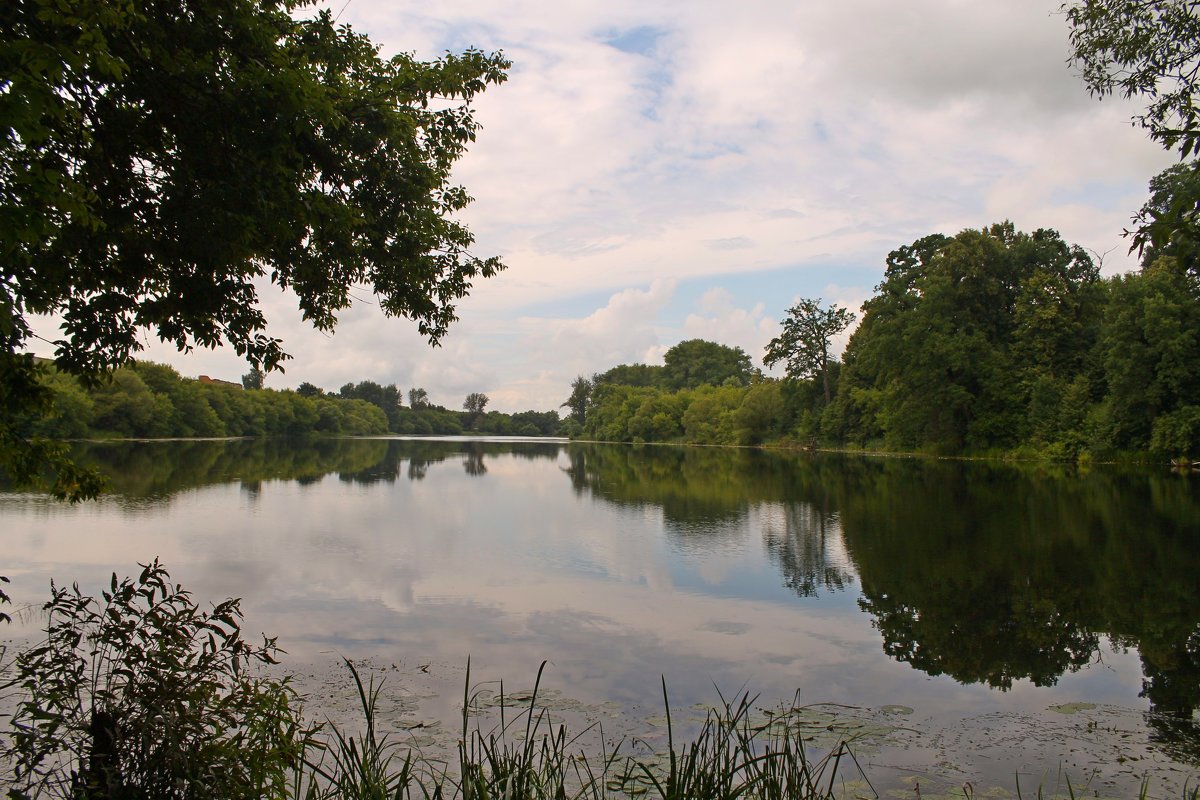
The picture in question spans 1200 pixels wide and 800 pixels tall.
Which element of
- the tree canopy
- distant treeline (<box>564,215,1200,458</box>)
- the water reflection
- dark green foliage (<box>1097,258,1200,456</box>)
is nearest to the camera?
the tree canopy

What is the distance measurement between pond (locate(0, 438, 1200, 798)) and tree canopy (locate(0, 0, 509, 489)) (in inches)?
162

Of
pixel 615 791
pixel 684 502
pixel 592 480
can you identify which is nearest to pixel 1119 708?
pixel 615 791

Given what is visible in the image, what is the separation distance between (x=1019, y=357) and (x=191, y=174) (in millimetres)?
52602


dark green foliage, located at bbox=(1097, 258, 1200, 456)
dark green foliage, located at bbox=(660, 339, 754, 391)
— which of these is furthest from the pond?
dark green foliage, located at bbox=(660, 339, 754, 391)

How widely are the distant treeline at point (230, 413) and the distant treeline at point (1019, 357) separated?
42548mm

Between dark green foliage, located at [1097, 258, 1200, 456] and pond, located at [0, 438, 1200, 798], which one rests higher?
dark green foliage, located at [1097, 258, 1200, 456]

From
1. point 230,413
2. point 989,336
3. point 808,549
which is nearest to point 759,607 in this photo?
point 808,549

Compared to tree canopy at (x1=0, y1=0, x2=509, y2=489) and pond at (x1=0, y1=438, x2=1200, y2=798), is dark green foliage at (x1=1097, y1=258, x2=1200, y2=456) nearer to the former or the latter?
pond at (x1=0, y1=438, x2=1200, y2=798)

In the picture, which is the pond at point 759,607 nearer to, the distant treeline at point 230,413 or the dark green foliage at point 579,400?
the distant treeline at point 230,413

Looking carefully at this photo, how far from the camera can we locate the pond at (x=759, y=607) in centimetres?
759

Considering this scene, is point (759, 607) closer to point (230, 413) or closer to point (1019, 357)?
point (1019, 357)

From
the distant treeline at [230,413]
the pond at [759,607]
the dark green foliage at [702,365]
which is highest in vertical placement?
the dark green foliage at [702,365]

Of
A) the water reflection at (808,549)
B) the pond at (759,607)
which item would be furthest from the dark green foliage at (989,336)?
the water reflection at (808,549)

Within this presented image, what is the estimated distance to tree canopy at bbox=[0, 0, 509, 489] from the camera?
4473 millimetres
